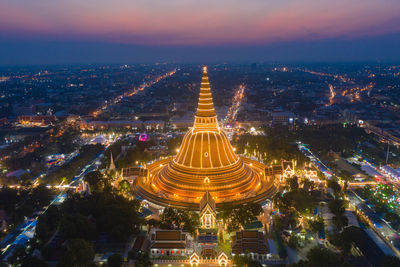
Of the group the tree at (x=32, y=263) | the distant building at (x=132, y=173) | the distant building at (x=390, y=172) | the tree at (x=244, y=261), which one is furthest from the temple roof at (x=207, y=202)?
the distant building at (x=390, y=172)

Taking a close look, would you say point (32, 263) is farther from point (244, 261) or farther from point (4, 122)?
point (4, 122)

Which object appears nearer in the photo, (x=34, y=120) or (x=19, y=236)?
(x=19, y=236)

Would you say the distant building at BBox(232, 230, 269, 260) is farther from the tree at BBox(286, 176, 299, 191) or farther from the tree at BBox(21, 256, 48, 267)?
the tree at BBox(21, 256, 48, 267)

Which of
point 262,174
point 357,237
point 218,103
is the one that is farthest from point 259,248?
point 218,103

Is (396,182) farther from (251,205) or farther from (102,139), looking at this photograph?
(102,139)

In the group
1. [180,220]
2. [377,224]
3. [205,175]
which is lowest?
[377,224]

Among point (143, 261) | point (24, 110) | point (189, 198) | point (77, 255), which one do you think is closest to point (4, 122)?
point (24, 110)

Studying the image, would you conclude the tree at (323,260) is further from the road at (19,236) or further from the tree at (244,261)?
the road at (19,236)
